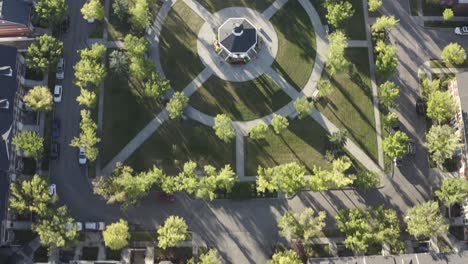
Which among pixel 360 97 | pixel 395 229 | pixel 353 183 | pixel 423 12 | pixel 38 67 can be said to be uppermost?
pixel 423 12

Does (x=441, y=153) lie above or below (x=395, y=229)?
above

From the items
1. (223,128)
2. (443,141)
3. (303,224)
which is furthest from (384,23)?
(303,224)

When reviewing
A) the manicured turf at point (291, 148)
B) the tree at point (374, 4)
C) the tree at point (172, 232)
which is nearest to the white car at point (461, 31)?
the tree at point (374, 4)

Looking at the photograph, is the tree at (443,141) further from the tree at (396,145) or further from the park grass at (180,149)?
the park grass at (180,149)

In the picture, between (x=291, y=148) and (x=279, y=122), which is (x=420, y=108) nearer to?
(x=291, y=148)

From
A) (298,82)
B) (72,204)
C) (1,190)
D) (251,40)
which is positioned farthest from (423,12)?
(1,190)

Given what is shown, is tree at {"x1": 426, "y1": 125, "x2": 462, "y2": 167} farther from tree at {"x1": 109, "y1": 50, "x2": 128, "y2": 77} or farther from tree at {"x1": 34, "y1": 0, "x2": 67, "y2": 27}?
tree at {"x1": 34, "y1": 0, "x2": 67, "y2": 27}

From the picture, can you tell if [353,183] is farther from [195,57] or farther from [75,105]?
[75,105]
